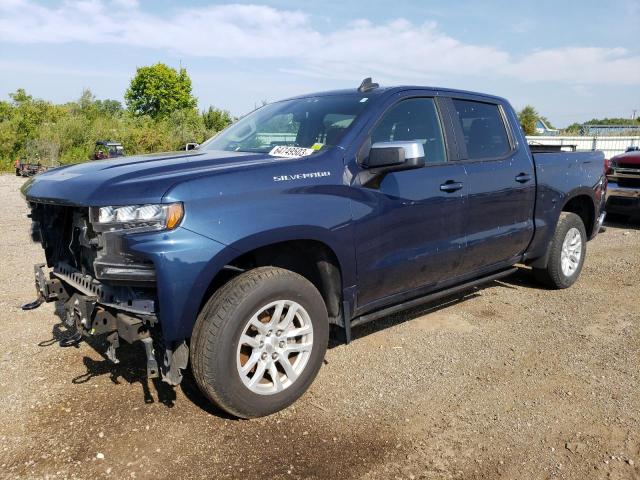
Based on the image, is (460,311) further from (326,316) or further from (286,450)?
(286,450)

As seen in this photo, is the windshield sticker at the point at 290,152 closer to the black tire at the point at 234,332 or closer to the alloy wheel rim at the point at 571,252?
the black tire at the point at 234,332

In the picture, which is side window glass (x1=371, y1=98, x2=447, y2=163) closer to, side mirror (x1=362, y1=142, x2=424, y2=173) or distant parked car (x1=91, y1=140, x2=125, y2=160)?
side mirror (x1=362, y1=142, x2=424, y2=173)

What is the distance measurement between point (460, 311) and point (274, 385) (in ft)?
8.13

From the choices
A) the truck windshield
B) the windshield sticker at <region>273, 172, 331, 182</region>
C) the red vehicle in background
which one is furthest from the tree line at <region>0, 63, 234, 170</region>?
the windshield sticker at <region>273, 172, 331, 182</region>

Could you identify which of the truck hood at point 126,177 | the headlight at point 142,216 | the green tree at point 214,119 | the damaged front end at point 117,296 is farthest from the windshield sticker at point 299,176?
the green tree at point 214,119

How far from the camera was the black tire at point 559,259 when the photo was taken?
543 centimetres

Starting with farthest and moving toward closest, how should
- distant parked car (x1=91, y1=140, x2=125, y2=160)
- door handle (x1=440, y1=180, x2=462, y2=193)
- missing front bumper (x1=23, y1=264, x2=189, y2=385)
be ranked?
distant parked car (x1=91, y1=140, x2=125, y2=160) → door handle (x1=440, y1=180, x2=462, y2=193) → missing front bumper (x1=23, y1=264, x2=189, y2=385)

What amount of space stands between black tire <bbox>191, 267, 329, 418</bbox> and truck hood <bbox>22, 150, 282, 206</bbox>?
2.08 feet

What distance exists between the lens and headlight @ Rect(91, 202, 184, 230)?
8.96 feet

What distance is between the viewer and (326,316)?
3.37 meters

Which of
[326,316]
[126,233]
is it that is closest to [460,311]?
[326,316]

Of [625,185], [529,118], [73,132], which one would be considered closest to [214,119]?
[73,132]

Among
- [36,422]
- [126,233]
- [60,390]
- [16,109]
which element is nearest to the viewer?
[126,233]

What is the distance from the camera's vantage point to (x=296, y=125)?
4.02 m
